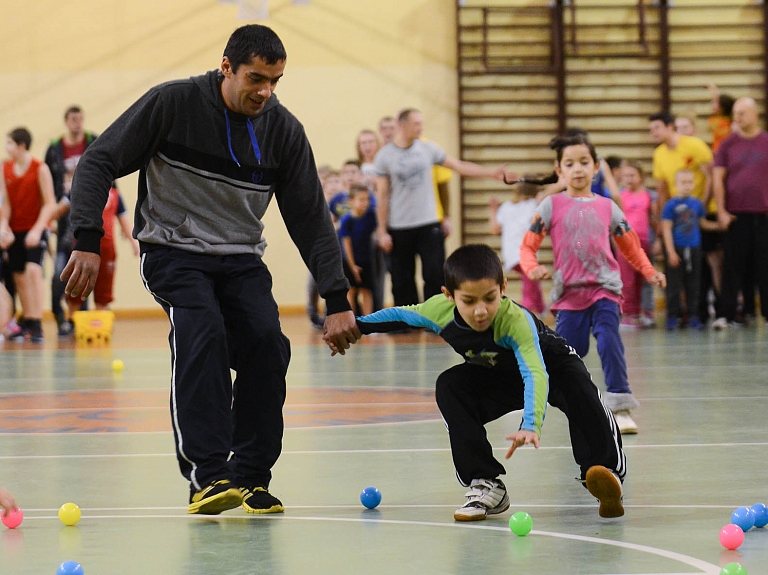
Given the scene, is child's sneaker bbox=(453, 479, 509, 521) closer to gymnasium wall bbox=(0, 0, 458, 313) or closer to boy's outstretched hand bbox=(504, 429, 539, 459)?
boy's outstretched hand bbox=(504, 429, 539, 459)

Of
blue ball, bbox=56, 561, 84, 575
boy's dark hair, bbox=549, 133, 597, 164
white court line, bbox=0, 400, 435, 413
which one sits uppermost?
boy's dark hair, bbox=549, 133, 597, 164

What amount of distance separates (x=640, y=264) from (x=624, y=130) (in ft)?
35.8

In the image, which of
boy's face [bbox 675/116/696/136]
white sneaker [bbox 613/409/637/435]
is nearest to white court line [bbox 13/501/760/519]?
Answer: white sneaker [bbox 613/409/637/435]

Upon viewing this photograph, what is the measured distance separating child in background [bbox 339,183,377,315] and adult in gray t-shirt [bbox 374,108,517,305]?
3.87ft

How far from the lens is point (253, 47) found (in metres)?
3.94

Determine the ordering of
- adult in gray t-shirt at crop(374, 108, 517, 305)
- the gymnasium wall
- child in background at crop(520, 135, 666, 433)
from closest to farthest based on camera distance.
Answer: child in background at crop(520, 135, 666, 433) < adult in gray t-shirt at crop(374, 108, 517, 305) < the gymnasium wall

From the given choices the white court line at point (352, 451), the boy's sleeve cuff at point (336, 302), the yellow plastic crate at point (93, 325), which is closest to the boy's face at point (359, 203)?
the yellow plastic crate at point (93, 325)

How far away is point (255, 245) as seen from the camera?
14.0 feet

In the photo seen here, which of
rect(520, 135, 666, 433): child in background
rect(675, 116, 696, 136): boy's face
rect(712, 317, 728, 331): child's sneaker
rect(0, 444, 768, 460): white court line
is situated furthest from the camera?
rect(675, 116, 696, 136): boy's face

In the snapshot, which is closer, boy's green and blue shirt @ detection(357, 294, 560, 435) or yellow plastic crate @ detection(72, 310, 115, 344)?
boy's green and blue shirt @ detection(357, 294, 560, 435)

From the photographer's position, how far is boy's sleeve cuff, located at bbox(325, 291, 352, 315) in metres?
4.17

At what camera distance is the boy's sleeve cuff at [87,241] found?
3.87 m

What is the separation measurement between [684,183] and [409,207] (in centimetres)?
271

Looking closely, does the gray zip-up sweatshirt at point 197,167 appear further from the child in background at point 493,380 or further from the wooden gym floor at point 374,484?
the wooden gym floor at point 374,484
